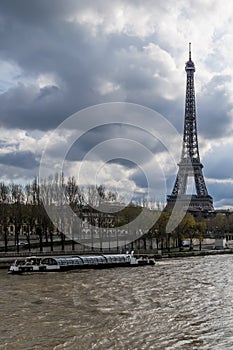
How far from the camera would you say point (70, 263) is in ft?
160

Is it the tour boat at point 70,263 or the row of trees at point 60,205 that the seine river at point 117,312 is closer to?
the tour boat at point 70,263

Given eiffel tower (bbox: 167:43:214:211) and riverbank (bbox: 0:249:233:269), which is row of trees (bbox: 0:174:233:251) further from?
eiffel tower (bbox: 167:43:214:211)

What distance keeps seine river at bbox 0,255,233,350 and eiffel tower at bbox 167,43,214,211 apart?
9094cm

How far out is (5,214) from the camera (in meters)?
63.7

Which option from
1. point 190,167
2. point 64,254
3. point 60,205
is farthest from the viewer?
point 190,167

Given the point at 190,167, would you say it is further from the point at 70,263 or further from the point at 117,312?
the point at 117,312

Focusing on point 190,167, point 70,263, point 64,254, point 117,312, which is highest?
point 190,167

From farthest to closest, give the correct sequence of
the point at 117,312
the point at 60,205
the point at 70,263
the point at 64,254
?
the point at 60,205 → the point at 64,254 → the point at 70,263 → the point at 117,312

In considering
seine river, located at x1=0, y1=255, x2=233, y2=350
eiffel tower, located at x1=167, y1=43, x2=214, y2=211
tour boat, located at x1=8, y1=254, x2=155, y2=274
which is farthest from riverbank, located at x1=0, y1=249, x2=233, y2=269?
eiffel tower, located at x1=167, y1=43, x2=214, y2=211

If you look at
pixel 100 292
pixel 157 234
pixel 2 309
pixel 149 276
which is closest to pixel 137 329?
pixel 2 309

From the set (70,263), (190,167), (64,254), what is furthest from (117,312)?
(190,167)

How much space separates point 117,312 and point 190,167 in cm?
11015

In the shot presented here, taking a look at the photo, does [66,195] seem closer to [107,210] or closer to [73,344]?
[107,210]

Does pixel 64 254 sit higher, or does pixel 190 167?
pixel 190 167
